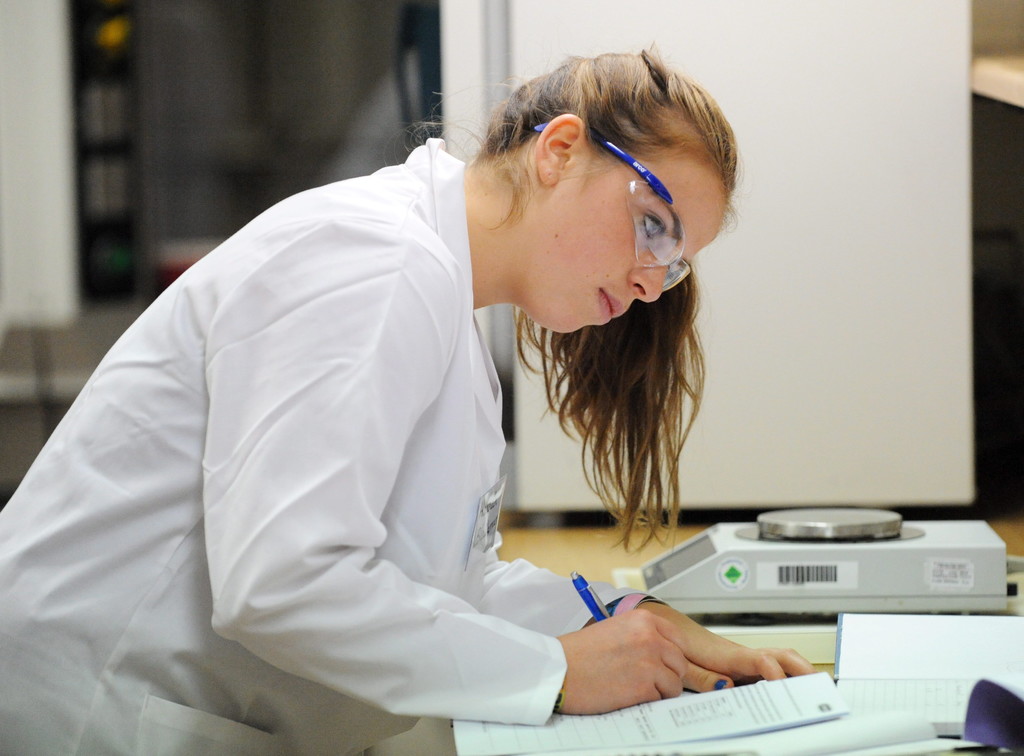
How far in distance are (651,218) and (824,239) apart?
3.19 ft

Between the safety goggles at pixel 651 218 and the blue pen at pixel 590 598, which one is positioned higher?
the safety goggles at pixel 651 218

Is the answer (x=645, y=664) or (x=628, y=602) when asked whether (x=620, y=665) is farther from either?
(x=628, y=602)

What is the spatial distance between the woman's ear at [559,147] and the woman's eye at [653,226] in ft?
0.24

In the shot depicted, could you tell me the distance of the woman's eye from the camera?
0.92 metres

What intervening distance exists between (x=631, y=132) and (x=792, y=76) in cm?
99

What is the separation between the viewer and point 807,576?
1244 mm

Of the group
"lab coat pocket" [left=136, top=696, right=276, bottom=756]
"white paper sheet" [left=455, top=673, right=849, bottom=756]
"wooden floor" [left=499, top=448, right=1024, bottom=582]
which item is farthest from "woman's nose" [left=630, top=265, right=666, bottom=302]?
"wooden floor" [left=499, top=448, right=1024, bottom=582]

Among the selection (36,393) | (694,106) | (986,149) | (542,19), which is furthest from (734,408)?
(36,393)

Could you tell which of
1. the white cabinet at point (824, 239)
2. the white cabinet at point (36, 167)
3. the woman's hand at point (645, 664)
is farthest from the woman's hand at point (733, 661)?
the white cabinet at point (36, 167)

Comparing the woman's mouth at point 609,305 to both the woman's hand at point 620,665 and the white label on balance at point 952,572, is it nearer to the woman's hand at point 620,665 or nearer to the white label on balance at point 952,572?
the woman's hand at point 620,665

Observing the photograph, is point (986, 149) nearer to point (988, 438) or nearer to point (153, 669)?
point (988, 438)

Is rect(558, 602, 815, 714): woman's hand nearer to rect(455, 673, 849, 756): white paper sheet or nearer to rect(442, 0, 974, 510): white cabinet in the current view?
rect(455, 673, 849, 756): white paper sheet

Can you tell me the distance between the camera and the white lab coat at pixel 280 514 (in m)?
0.71

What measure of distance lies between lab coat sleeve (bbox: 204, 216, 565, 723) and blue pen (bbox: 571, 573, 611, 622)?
173 millimetres
